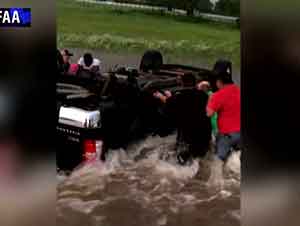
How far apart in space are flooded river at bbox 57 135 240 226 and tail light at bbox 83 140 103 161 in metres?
0.04

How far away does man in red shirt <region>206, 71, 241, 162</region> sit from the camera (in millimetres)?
1938

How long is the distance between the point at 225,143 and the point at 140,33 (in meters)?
0.56

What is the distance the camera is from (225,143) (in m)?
2.01

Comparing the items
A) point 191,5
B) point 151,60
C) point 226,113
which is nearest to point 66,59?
point 151,60

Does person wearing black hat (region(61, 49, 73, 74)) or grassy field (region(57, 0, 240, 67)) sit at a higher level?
grassy field (region(57, 0, 240, 67))

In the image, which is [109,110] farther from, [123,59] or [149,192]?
[149,192]

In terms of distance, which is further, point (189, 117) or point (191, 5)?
point (189, 117)

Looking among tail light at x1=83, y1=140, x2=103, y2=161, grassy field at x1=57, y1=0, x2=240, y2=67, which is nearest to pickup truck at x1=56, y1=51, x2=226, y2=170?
tail light at x1=83, y1=140, x2=103, y2=161

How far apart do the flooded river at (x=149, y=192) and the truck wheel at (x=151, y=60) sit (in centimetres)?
36

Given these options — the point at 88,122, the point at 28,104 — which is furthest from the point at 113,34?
the point at 28,104

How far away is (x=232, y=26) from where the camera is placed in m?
1.96

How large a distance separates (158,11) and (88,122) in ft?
1.73

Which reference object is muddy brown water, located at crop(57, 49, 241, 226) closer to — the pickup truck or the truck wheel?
the pickup truck

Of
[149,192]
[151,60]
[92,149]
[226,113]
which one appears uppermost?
[151,60]
